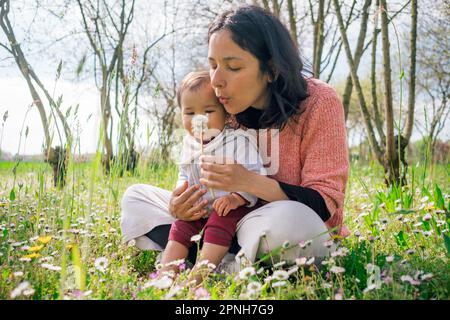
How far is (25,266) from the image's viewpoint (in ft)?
6.06

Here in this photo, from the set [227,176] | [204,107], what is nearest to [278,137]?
[204,107]

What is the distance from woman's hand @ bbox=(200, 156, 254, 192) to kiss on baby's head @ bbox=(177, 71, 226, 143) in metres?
0.30

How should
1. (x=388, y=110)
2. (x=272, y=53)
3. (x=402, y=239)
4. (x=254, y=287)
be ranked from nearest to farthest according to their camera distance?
(x=254, y=287) → (x=272, y=53) → (x=402, y=239) → (x=388, y=110)

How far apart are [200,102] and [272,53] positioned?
0.36 m

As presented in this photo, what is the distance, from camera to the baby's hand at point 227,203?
77.3 inches

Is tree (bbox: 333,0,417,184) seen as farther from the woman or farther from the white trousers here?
the white trousers

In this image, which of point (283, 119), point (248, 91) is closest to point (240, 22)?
point (248, 91)

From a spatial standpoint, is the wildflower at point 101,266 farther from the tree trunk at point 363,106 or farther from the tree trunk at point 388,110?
the tree trunk at point 363,106

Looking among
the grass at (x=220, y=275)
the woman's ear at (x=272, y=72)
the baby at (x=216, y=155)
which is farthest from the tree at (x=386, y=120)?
the baby at (x=216, y=155)

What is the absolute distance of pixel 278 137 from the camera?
7.30 ft

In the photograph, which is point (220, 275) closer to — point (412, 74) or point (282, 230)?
point (282, 230)

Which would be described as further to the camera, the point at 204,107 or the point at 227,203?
the point at 204,107

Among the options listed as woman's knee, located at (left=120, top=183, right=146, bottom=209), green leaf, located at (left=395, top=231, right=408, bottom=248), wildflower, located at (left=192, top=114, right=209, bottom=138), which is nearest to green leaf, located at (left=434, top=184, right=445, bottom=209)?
green leaf, located at (left=395, top=231, right=408, bottom=248)
